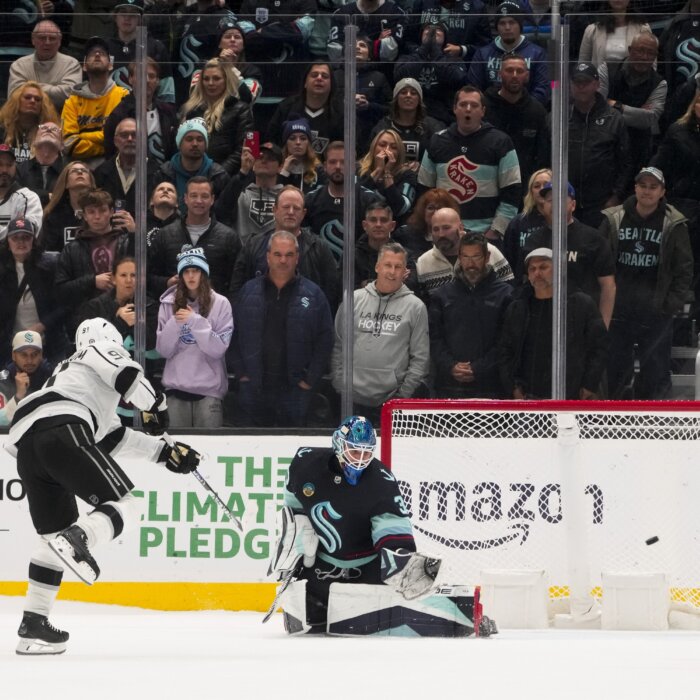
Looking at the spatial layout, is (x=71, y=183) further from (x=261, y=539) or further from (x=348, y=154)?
(x=261, y=539)

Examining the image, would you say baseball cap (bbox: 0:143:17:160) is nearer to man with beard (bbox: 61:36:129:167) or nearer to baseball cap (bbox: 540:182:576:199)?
man with beard (bbox: 61:36:129:167)

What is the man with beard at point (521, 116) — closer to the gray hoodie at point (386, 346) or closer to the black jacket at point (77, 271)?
the gray hoodie at point (386, 346)

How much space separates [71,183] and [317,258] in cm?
129

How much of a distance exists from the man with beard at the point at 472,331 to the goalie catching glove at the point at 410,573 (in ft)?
5.11

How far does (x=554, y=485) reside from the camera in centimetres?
638

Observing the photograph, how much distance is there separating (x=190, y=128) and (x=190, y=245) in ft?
1.95

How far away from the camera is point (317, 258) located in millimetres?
6969

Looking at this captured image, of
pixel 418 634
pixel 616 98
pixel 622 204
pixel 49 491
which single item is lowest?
pixel 418 634

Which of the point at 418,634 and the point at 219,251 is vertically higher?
the point at 219,251

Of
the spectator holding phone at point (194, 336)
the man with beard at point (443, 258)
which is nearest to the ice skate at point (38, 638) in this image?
the spectator holding phone at point (194, 336)

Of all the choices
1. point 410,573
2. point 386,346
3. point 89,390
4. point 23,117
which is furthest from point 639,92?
point 89,390

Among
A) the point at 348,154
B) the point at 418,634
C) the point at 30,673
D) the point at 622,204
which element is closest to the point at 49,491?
the point at 30,673

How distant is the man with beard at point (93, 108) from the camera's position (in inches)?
281

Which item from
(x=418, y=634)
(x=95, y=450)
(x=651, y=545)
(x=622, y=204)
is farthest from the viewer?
(x=622, y=204)
